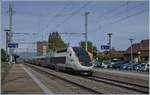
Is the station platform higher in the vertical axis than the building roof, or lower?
lower

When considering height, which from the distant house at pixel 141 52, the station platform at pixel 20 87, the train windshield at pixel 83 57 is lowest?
the station platform at pixel 20 87

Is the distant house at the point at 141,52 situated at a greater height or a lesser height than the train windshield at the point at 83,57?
greater

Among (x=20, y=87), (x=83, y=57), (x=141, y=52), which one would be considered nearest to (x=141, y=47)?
(x=141, y=52)

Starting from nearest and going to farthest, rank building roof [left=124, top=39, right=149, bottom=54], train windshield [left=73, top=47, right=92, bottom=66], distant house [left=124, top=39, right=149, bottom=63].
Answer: train windshield [left=73, top=47, right=92, bottom=66] → distant house [left=124, top=39, right=149, bottom=63] → building roof [left=124, top=39, right=149, bottom=54]

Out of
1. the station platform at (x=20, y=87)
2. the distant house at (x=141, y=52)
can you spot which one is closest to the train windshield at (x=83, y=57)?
the station platform at (x=20, y=87)

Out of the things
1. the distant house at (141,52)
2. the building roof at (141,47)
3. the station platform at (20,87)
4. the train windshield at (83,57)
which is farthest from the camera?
the building roof at (141,47)

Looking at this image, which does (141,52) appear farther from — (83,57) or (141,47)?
(83,57)

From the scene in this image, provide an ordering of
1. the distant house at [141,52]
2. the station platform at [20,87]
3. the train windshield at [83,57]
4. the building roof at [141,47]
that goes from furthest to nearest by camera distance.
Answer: the building roof at [141,47] → the distant house at [141,52] → the train windshield at [83,57] → the station platform at [20,87]

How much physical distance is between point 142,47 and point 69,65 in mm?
76864

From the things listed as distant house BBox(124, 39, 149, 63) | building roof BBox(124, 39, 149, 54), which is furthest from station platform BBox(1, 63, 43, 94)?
building roof BBox(124, 39, 149, 54)

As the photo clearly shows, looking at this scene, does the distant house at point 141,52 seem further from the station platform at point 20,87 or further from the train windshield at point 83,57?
the station platform at point 20,87

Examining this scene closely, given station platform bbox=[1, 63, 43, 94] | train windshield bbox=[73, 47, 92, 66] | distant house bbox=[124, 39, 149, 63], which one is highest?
distant house bbox=[124, 39, 149, 63]

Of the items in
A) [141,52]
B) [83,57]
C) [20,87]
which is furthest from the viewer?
[141,52]

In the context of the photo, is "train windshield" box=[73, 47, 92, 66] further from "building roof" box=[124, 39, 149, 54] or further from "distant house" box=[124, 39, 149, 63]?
"building roof" box=[124, 39, 149, 54]
